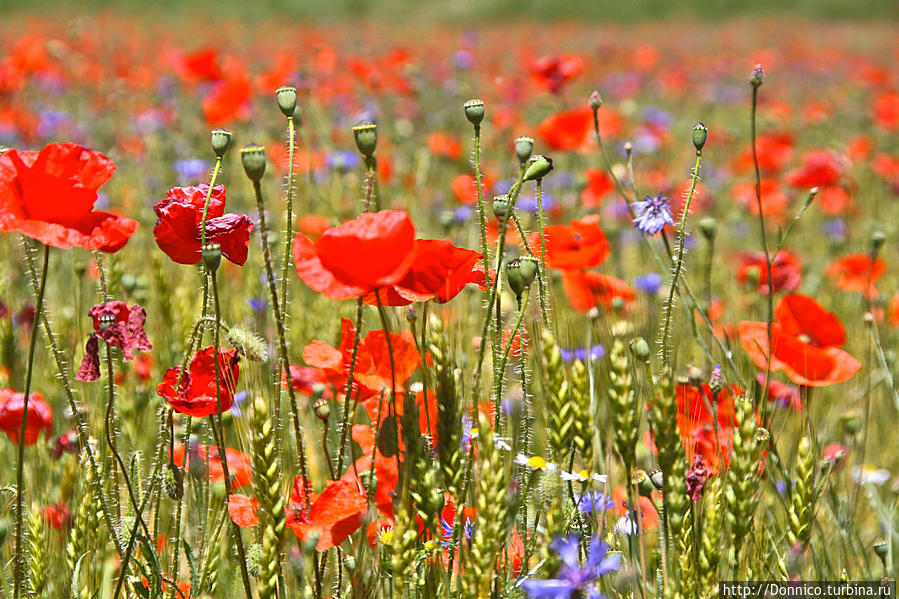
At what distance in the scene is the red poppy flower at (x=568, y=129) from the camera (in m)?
3.03

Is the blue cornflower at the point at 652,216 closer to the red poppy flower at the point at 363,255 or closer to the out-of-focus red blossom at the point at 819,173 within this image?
the red poppy flower at the point at 363,255

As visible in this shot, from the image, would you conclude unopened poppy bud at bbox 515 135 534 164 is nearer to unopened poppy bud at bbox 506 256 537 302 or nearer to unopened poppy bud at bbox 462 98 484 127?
unopened poppy bud at bbox 462 98 484 127

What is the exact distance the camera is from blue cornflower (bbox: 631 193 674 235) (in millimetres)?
1522

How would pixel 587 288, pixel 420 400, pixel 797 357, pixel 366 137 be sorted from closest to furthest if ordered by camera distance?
pixel 366 137 < pixel 420 400 < pixel 797 357 < pixel 587 288

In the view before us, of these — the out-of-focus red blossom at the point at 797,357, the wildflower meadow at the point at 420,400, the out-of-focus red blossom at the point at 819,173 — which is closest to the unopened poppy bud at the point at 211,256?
the wildflower meadow at the point at 420,400

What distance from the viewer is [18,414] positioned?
140 centimetres

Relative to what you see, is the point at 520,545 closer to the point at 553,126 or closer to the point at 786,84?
the point at 553,126

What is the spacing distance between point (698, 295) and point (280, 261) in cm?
131

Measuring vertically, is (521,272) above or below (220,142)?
below

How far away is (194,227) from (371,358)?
334mm

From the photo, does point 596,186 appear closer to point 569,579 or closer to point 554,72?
point 554,72

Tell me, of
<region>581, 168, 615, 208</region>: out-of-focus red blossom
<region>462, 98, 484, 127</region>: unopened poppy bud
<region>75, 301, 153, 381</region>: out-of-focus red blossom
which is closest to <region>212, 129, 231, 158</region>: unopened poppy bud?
<region>75, 301, 153, 381</region>: out-of-focus red blossom

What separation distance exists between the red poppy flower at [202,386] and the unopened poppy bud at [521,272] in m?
0.39

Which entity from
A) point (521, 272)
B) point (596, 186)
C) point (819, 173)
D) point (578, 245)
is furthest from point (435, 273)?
point (819, 173)
